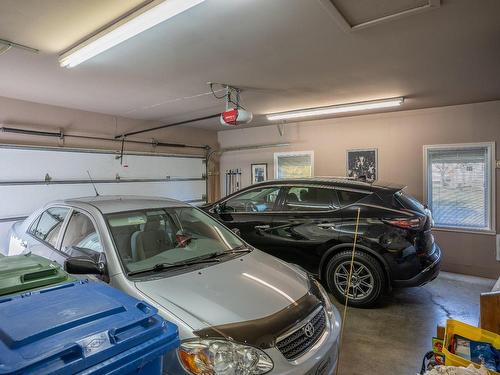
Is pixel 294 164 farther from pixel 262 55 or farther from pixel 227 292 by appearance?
pixel 227 292

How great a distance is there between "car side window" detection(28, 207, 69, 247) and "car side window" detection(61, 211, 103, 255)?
20cm

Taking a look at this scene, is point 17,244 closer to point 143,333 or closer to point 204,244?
point 204,244

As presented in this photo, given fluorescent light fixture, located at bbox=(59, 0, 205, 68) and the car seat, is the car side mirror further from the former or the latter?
fluorescent light fixture, located at bbox=(59, 0, 205, 68)

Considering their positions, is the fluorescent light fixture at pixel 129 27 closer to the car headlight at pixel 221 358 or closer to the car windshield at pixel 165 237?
the car windshield at pixel 165 237

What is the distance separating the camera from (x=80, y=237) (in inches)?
98.5

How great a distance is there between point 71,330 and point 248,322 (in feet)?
2.78

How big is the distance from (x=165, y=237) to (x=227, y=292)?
90cm

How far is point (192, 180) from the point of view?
7516 millimetres

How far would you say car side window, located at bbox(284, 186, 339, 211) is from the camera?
390 cm

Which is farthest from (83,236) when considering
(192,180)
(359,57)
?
(192,180)

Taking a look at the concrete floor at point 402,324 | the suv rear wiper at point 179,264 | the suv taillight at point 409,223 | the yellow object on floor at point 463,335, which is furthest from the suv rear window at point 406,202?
the suv rear wiper at point 179,264

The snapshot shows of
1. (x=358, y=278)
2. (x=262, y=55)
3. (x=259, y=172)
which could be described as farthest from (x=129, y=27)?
(x=259, y=172)

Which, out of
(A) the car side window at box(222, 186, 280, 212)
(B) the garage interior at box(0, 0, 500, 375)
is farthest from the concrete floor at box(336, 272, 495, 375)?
(A) the car side window at box(222, 186, 280, 212)

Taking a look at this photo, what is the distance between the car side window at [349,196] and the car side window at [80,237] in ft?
9.07
